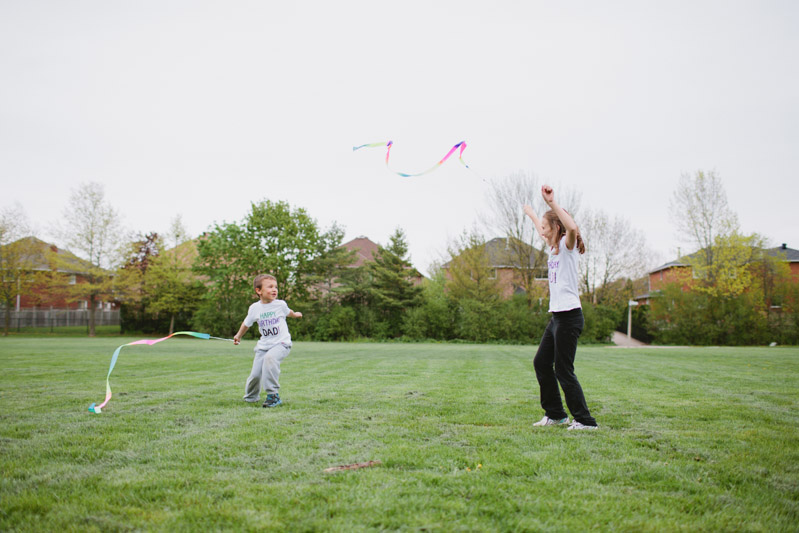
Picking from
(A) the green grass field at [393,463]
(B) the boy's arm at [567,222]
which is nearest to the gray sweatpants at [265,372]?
(A) the green grass field at [393,463]

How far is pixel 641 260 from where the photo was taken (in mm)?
41688

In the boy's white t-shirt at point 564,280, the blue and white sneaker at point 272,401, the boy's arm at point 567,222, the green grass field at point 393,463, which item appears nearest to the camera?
the green grass field at point 393,463

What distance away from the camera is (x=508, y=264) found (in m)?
37.1

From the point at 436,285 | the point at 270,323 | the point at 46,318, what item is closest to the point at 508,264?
the point at 436,285

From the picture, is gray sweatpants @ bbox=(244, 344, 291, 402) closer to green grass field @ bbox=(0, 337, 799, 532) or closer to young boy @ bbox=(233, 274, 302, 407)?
young boy @ bbox=(233, 274, 302, 407)

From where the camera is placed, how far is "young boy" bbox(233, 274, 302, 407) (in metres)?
5.98

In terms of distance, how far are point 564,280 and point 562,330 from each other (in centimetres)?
49

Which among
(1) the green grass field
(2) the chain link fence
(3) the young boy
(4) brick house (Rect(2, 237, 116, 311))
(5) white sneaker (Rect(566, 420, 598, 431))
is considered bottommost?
(2) the chain link fence

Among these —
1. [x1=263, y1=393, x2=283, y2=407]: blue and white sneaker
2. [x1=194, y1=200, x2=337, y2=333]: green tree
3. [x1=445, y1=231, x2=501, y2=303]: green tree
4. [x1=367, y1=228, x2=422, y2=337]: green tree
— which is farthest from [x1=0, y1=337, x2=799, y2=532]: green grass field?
[x1=367, y1=228, x2=422, y2=337]: green tree

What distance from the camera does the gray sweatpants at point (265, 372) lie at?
5.93 m

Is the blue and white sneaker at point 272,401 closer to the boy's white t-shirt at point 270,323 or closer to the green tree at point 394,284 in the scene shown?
the boy's white t-shirt at point 270,323

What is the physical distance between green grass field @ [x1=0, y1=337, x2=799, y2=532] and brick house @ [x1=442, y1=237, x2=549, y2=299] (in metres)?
30.5

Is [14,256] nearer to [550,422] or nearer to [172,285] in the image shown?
[172,285]

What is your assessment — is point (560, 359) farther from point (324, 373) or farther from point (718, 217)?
point (718, 217)
